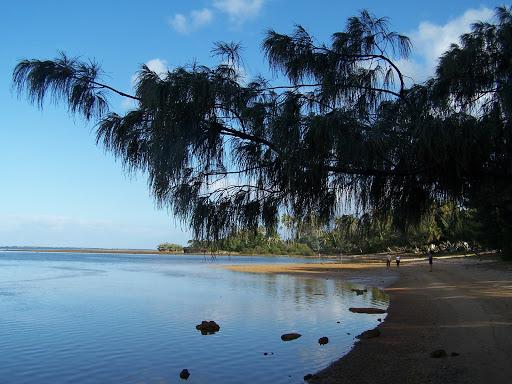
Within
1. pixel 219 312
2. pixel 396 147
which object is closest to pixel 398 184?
pixel 396 147

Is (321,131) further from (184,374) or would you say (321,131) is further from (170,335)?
(170,335)

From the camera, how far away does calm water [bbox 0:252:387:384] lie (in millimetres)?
13906

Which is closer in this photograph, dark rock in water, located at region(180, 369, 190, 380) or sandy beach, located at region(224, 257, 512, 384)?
sandy beach, located at region(224, 257, 512, 384)

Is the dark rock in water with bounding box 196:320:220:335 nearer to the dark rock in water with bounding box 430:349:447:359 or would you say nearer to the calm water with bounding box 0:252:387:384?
the calm water with bounding box 0:252:387:384

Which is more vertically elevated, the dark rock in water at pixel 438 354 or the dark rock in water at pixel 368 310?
the dark rock in water at pixel 438 354

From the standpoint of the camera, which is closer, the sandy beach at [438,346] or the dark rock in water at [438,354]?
the sandy beach at [438,346]

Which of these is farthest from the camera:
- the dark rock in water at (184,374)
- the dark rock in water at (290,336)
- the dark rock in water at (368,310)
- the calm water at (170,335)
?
the dark rock in water at (368,310)

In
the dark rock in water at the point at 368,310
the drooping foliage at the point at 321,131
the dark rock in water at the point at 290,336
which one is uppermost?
the drooping foliage at the point at 321,131

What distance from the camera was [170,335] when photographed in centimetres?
1961

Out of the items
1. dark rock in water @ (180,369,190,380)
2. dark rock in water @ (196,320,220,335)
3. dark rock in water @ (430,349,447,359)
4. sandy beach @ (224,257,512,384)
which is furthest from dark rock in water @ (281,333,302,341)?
dark rock in water @ (430,349,447,359)

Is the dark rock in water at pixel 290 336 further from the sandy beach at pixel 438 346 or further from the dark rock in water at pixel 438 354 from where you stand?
the dark rock in water at pixel 438 354

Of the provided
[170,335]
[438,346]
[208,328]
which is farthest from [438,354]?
[170,335]

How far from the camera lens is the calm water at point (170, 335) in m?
13.9

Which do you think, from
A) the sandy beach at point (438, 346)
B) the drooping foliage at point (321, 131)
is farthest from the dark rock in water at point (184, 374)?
the drooping foliage at point (321, 131)
